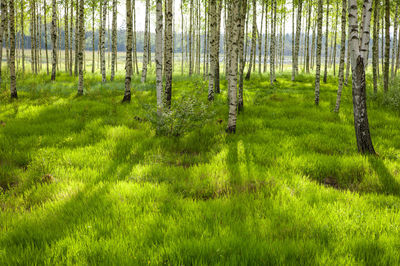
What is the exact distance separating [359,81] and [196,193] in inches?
201

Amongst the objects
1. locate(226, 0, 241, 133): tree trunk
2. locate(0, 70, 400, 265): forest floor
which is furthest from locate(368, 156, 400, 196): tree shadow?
locate(226, 0, 241, 133): tree trunk

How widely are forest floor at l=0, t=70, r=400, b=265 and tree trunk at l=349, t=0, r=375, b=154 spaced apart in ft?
1.39

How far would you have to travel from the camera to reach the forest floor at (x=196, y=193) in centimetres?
301

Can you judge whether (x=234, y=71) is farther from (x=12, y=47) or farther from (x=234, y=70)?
(x=12, y=47)

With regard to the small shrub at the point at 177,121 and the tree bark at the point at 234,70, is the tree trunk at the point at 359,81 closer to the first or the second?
the tree bark at the point at 234,70

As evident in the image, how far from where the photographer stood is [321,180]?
18.3 feet

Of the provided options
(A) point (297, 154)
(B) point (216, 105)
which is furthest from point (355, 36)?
(B) point (216, 105)

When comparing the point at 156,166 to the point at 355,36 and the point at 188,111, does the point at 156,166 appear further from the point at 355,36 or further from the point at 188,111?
the point at 355,36

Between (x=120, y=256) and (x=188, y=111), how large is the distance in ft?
18.4

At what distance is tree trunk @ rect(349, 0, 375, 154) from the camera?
6508mm

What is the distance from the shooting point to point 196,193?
4793mm

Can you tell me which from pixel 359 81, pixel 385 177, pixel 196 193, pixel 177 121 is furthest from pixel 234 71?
pixel 385 177

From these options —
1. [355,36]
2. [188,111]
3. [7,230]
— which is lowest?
[7,230]

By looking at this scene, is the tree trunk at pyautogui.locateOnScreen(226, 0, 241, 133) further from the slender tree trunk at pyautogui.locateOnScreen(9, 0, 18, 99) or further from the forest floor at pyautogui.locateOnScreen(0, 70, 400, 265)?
the slender tree trunk at pyautogui.locateOnScreen(9, 0, 18, 99)
